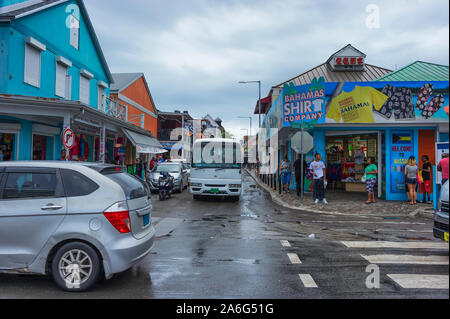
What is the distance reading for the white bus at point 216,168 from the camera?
14172 millimetres

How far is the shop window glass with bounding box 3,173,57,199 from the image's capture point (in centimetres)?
454

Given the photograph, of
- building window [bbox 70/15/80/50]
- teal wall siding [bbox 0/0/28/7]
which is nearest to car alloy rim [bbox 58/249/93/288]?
teal wall siding [bbox 0/0/28/7]

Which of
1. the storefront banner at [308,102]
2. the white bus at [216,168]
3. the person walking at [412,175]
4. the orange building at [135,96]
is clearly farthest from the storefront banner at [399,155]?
the orange building at [135,96]

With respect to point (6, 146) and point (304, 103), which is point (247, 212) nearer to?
point (304, 103)

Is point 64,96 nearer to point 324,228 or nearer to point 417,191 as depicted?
point 324,228

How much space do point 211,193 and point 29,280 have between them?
965cm

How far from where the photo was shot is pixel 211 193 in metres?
14.2

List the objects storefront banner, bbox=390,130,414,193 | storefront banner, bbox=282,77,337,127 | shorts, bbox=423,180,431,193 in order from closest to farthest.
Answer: shorts, bbox=423,180,431,193, storefront banner, bbox=390,130,414,193, storefront banner, bbox=282,77,337,127

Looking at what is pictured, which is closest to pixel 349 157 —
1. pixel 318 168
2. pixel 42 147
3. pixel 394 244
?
pixel 318 168

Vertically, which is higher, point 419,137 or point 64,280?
point 419,137

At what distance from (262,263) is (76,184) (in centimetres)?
310

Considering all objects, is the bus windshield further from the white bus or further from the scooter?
the scooter

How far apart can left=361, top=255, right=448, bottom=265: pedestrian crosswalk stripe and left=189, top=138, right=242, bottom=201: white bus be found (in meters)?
8.48
